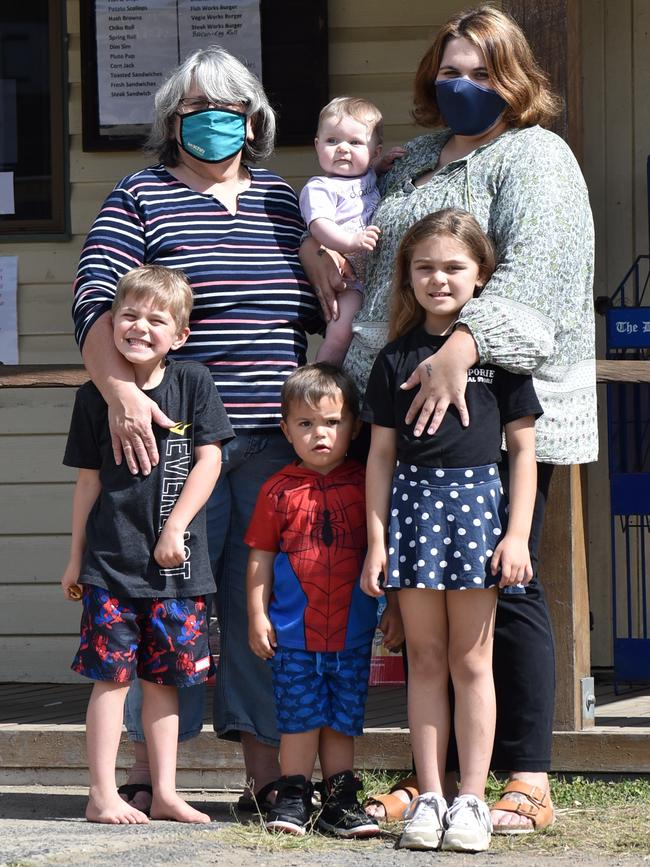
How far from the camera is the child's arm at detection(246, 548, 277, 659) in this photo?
3.37 meters

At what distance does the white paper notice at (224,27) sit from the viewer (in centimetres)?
550

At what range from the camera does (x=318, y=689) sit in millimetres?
3365

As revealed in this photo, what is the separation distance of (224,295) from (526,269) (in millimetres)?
796

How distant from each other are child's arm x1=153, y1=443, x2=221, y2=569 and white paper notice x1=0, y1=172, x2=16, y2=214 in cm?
270

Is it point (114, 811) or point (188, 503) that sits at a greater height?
point (188, 503)

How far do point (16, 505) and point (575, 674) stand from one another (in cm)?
279

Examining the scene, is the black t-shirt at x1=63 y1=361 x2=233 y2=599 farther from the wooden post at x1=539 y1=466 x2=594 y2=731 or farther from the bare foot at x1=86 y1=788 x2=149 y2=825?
the wooden post at x1=539 y1=466 x2=594 y2=731

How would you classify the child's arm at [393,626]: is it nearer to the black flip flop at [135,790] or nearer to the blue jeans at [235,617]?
the blue jeans at [235,617]

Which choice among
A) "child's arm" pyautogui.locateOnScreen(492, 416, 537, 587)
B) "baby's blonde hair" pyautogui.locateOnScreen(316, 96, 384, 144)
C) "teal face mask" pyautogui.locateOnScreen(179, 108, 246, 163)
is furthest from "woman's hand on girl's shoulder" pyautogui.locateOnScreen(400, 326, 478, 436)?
"teal face mask" pyautogui.locateOnScreen(179, 108, 246, 163)

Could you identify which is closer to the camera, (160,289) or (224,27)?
(160,289)

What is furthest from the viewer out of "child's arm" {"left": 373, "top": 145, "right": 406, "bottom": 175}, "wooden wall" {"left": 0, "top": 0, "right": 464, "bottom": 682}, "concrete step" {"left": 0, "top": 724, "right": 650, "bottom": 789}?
"wooden wall" {"left": 0, "top": 0, "right": 464, "bottom": 682}

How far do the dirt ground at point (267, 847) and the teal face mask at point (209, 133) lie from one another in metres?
1.73

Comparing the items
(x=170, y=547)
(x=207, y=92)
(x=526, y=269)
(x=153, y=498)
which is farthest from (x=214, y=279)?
(x=526, y=269)

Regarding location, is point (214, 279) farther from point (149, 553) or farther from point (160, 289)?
point (149, 553)
